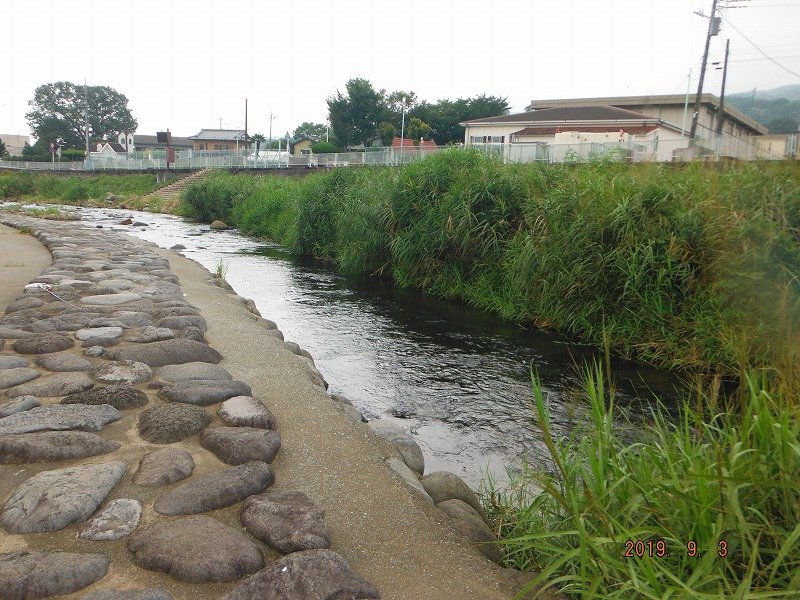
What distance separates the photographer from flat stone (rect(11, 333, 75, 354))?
13.6ft

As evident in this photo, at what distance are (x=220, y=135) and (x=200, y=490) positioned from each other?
78227 mm

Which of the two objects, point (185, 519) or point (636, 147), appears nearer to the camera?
point (185, 519)

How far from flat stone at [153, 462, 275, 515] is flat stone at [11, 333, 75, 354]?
2163 millimetres

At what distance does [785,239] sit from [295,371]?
5163mm

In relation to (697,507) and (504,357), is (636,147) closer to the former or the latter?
(504,357)

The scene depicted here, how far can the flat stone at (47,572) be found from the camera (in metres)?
1.90

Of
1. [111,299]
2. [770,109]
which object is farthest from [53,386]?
[770,109]

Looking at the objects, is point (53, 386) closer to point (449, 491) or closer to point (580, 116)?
point (449, 491)

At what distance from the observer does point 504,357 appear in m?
7.02

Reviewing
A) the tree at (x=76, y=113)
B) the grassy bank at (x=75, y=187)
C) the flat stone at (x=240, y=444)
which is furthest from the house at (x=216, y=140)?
the flat stone at (x=240, y=444)

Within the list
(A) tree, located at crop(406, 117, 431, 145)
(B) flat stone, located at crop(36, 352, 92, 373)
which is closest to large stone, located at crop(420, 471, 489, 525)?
(B) flat stone, located at crop(36, 352, 92, 373)

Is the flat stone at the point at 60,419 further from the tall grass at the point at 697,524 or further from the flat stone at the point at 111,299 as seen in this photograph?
the flat stone at the point at 111,299

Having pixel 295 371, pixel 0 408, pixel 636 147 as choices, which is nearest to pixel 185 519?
pixel 0 408

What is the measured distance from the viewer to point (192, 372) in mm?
3928
